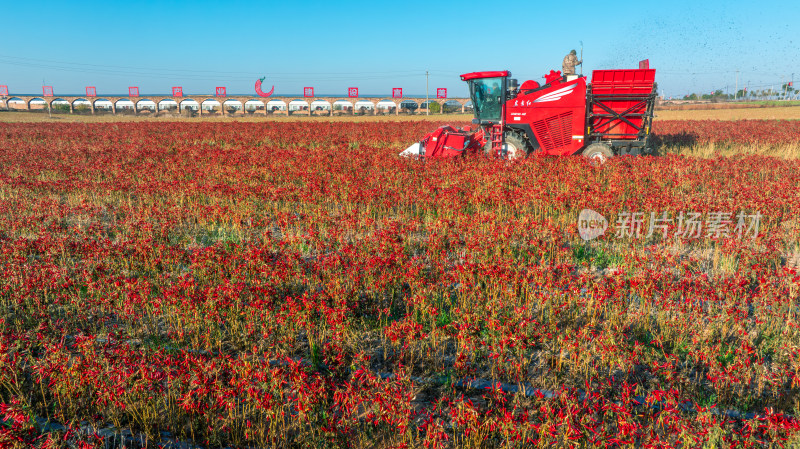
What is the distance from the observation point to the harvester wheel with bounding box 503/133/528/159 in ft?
39.6

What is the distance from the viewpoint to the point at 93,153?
14742mm

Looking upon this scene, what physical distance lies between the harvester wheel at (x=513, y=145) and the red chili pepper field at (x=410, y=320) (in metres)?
3.60

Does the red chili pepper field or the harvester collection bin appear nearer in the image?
the red chili pepper field

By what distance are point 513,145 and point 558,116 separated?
135 centimetres

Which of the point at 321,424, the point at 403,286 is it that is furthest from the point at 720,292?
the point at 321,424

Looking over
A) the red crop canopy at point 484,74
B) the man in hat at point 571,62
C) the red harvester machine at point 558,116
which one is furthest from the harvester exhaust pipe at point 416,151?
the man in hat at point 571,62

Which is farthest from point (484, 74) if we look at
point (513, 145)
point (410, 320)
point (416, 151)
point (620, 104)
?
point (410, 320)

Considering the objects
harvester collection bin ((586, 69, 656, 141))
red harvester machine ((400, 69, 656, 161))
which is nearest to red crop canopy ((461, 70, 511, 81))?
red harvester machine ((400, 69, 656, 161))

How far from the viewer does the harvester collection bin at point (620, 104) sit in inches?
427

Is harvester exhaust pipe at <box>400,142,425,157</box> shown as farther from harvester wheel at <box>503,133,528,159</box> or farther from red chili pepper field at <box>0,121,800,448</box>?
red chili pepper field at <box>0,121,800,448</box>

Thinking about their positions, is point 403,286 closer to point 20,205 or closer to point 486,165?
point 486,165

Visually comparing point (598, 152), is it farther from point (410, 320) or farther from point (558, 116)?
point (410, 320)

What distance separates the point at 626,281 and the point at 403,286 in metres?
2.35

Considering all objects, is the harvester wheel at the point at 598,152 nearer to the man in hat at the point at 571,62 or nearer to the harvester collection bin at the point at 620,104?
the harvester collection bin at the point at 620,104
